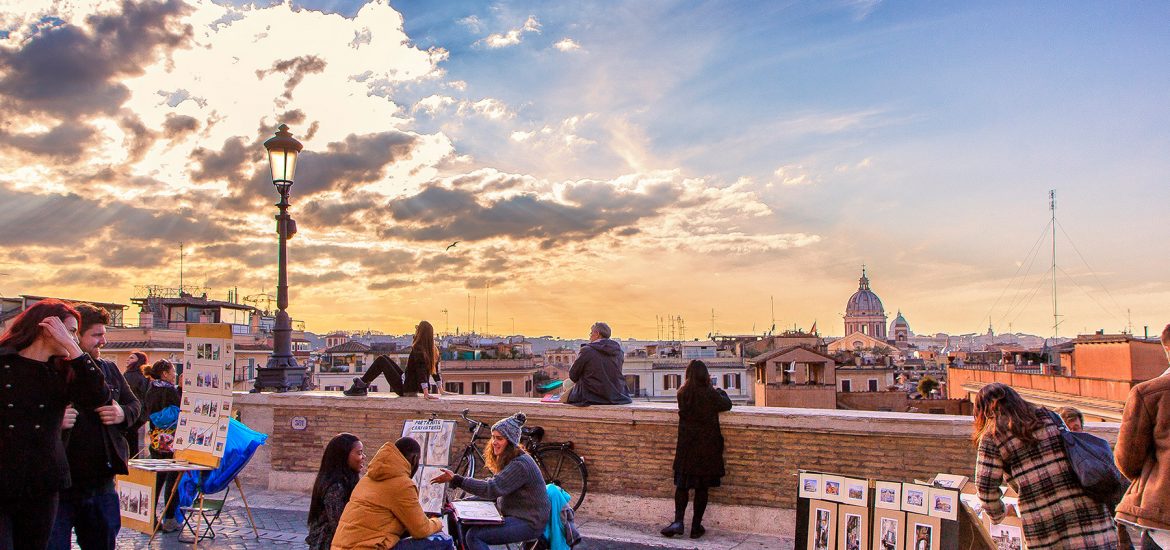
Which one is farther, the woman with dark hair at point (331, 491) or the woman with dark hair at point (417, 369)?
the woman with dark hair at point (417, 369)

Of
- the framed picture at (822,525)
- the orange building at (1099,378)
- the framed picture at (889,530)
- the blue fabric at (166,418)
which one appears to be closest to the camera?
the framed picture at (889,530)

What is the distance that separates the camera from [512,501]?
18.1 feet

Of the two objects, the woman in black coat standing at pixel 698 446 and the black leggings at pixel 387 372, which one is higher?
the black leggings at pixel 387 372

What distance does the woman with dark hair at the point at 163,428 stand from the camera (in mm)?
7586

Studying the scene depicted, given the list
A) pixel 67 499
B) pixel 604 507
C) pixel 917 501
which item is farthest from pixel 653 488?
pixel 67 499

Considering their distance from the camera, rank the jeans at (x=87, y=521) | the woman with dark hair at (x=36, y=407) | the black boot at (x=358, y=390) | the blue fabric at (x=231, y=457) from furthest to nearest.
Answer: the black boot at (x=358, y=390)
the blue fabric at (x=231, y=457)
the jeans at (x=87, y=521)
the woman with dark hair at (x=36, y=407)

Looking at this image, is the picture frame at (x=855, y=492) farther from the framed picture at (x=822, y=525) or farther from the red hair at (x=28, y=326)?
the red hair at (x=28, y=326)

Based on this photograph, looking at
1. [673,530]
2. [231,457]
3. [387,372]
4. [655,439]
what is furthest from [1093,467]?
[387,372]

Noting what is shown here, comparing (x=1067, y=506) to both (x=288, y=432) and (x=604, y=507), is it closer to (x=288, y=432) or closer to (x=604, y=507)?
(x=604, y=507)

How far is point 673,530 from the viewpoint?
23.6ft

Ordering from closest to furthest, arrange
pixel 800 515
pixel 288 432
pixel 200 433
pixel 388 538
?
1. pixel 388 538
2. pixel 800 515
3. pixel 200 433
4. pixel 288 432

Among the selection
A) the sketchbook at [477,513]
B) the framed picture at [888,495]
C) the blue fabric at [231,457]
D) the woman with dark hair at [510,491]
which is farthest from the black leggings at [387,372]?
the framed picture at [888,495]

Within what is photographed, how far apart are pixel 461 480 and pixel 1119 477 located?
3.85m

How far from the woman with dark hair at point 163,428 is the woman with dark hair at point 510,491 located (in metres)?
3.65
